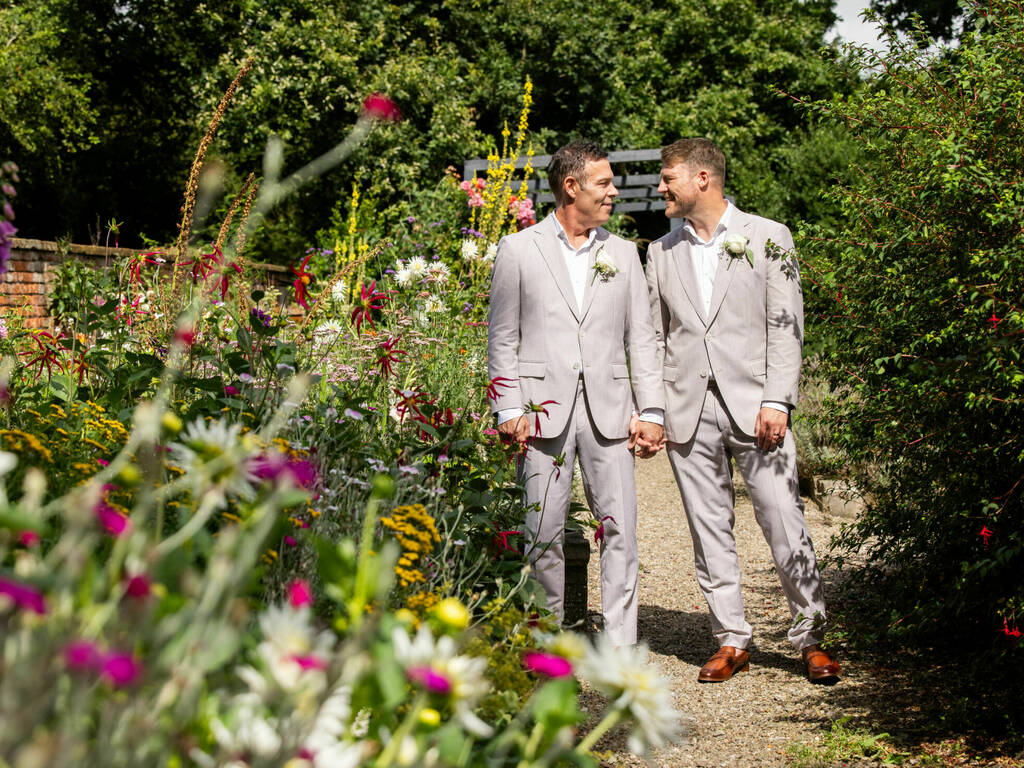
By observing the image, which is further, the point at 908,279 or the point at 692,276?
the point at 692,276

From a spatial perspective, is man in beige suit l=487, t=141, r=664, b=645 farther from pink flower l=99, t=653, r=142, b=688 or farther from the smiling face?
pink flower l=99, t=653, r=142, b=688

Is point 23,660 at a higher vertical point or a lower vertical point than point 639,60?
lower

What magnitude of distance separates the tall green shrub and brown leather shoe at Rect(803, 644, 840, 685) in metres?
0.23

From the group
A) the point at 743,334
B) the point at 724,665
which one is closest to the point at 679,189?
the point at 743,334

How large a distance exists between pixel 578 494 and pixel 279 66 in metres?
8.20

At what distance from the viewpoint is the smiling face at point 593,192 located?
3451 mm

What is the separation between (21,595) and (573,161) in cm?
297

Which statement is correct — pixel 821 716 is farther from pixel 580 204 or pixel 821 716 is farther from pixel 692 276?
pixel 580 204

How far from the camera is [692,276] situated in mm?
3641

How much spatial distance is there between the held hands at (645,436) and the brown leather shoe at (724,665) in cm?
80

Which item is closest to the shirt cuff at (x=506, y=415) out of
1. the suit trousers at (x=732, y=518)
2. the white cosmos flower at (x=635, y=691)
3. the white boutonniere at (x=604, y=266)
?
the white boutonniere at (x=604, y=266)

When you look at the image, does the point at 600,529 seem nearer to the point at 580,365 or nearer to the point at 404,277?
the point at 580,365

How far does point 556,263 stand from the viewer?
3461mm

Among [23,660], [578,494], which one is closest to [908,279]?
[23,660]
